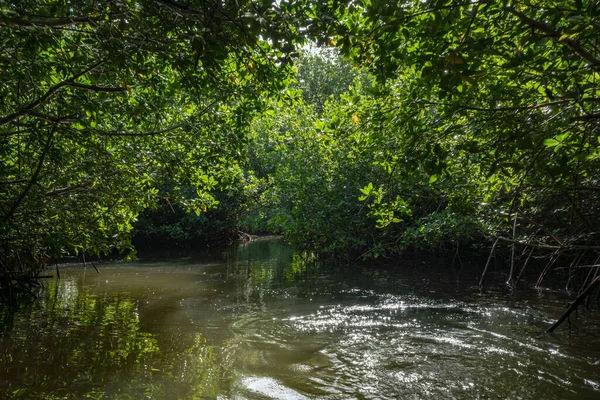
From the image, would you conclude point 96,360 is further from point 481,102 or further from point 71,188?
point 481,102

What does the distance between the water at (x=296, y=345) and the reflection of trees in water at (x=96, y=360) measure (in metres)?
0.02

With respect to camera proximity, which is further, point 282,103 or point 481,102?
point 282,103

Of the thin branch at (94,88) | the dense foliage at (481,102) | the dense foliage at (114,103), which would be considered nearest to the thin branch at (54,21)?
the dense foliage at (114,103)

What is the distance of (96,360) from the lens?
17.2 feet

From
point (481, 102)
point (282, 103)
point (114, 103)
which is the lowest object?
point (481, 102)

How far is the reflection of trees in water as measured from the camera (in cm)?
443

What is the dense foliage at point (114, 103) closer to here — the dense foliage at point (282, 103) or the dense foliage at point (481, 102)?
the dense foliage at point (282, 103)

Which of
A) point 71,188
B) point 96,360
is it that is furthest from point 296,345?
point 71,188

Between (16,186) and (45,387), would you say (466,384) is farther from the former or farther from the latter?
(16,186)

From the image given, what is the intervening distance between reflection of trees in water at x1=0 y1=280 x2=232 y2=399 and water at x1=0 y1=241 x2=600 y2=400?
0.02m

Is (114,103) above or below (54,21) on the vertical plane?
below

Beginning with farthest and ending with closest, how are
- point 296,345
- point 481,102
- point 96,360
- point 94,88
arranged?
point 296,345 → point 96,360 → point 94,88 → point 481,102

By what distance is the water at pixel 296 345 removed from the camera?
177 inches

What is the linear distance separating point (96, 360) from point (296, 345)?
7.83 ft
